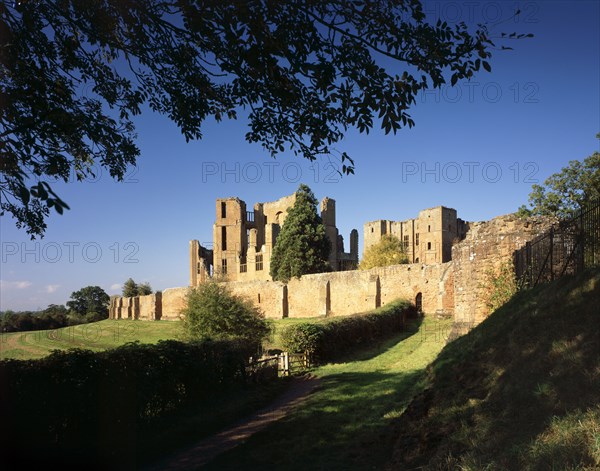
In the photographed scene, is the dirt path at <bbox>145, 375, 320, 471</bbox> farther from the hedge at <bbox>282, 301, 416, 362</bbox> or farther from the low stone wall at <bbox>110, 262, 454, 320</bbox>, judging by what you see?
the low stone wall at <bbox>110, 262, 454, 320</bbox>

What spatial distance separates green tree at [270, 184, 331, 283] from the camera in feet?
142

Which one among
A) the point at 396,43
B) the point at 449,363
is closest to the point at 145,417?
the point at 449,363

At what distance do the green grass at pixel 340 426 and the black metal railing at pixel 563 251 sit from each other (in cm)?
388

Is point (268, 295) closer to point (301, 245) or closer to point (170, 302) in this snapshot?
point (301, 245)

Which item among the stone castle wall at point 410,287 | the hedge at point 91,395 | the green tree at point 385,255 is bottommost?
the hedge at point 91,395

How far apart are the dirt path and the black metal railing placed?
674cm

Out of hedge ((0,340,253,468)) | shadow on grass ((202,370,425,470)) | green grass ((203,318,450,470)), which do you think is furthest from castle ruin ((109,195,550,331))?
hedge ((0,340,253,468))

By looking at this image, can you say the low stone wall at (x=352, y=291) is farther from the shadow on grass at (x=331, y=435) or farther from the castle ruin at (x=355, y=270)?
the shadow on grass at (x=331, y=435)

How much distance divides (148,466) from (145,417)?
6.07 ft

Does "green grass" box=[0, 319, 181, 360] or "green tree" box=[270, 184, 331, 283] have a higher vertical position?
"green tree" box=[270, 184, 331, 283]

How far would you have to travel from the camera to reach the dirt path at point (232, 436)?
315 inches

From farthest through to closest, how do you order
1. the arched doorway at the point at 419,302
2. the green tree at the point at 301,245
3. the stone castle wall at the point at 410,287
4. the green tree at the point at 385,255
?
the green tree at the point at 385,255, the green tree at the point at 301,245, the arched doorway at the point at 419,302, the stone castle wall at the point at 410,287

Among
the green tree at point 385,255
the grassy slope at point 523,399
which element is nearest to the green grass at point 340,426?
the grassy slope at point 523,399

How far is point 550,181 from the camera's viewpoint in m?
27.2
